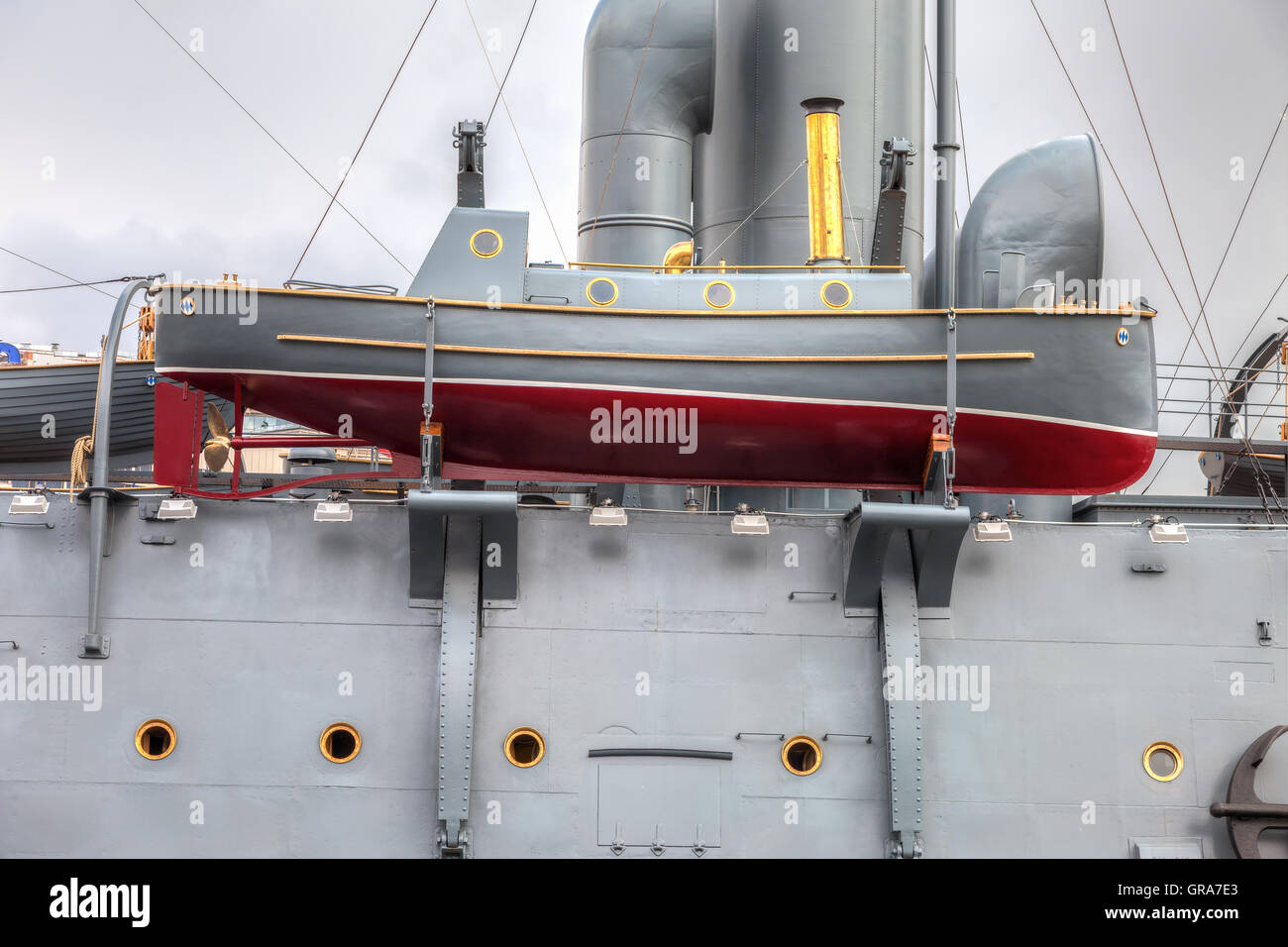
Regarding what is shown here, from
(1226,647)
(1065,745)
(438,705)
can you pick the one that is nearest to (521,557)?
(438,705)

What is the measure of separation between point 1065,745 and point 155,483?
8.58 metres

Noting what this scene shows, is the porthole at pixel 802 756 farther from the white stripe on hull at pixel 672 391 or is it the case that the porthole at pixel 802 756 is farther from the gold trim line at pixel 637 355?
the gold trim line at pixel 637 355

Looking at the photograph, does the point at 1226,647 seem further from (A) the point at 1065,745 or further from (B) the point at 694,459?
(B) the point at 694,459

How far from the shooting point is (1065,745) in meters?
10.5

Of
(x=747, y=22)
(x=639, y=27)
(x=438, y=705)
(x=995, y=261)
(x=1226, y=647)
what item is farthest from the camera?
(x=639, y=27)

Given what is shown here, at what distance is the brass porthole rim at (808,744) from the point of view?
10312 mm

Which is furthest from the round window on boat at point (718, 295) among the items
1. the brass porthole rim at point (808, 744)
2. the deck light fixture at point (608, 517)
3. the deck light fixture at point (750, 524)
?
the brass porthole rim at point (808, 744)

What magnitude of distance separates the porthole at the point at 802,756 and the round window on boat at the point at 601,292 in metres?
4.35

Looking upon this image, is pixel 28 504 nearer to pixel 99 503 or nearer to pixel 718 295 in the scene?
pixel 99 503

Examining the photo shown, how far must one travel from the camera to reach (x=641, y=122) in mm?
18047

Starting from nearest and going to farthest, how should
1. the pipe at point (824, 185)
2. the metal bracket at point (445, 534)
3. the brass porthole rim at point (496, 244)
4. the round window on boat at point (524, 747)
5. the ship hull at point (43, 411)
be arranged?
the metal bracket at point (445, 534)
the round window on boat at point (524, 747)
the brass porthole rim at point (496, 244)
the pipe at point (824, 185)
the ship hull at point (43, 411)

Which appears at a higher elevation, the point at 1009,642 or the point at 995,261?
the point at 995,261

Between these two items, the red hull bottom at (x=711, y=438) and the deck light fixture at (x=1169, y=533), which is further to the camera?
the red hull bottom at (x=711, y=438)

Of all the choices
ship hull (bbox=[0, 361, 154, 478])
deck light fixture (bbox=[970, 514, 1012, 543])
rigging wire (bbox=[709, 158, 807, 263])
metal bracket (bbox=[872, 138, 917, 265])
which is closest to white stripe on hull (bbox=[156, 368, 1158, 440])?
deck light fixture (bbox=[970, 514, 1012, 543])
